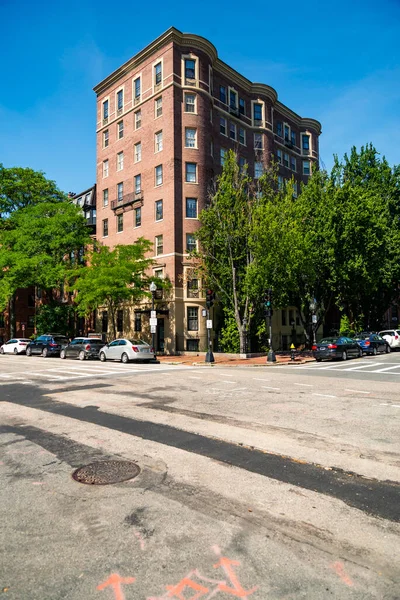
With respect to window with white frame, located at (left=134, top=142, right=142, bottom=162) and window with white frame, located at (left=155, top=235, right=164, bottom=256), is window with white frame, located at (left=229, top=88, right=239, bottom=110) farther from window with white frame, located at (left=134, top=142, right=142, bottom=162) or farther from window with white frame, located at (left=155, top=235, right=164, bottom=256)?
window with white frame, located at (left=155, top=235, right=164, bottom=256)

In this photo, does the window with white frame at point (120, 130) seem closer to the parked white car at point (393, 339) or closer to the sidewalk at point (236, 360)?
the sidewalk at point (236, 360)

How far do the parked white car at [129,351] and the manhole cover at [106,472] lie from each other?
20.2 meters

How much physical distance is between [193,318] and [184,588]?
32.4 m

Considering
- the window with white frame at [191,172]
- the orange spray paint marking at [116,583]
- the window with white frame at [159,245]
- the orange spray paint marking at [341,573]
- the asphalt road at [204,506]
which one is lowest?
the orange spray paint marking at [341,573]

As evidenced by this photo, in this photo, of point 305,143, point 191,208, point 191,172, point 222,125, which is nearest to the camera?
point 191,208

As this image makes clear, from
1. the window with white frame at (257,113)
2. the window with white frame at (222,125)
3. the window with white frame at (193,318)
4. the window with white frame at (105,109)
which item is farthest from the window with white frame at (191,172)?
the window with white frame at (105,109)

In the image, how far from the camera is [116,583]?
116 inches

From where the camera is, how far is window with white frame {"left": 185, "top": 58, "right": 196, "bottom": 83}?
36688 millimetres

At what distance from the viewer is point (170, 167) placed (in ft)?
116

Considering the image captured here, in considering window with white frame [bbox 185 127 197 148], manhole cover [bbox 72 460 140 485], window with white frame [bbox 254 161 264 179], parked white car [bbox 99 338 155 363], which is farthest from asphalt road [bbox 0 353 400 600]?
window with white frame [bbox 254 161 264 179]

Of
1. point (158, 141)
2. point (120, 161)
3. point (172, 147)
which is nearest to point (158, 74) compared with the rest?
point (158, 141)

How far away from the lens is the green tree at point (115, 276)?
100ft

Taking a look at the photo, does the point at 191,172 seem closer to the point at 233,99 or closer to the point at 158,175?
the point at 158,175

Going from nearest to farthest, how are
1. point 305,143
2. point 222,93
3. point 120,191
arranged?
1. point 222,93
2. point 120,191
3. point 305,143
